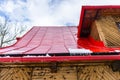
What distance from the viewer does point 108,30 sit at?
762 cm

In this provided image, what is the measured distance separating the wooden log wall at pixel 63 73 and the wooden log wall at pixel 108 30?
174cm

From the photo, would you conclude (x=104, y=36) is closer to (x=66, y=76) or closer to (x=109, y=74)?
(x=109, y=74)

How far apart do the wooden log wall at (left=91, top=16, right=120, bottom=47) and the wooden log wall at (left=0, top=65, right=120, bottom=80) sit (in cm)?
174

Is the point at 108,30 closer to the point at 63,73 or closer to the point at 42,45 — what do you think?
the point at 42,45

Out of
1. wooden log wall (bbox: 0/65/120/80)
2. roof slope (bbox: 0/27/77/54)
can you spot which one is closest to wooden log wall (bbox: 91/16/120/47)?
roof slope (bbox: 0/27/77/54)

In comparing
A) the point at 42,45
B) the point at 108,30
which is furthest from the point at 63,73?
the point at 108,30

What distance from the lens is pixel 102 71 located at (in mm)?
5523

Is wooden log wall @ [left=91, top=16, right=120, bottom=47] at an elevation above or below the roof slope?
above

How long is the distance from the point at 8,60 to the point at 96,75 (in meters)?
2.47

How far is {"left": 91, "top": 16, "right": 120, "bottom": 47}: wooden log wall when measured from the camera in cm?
714

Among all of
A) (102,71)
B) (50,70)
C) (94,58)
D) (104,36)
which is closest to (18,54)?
(50,70)

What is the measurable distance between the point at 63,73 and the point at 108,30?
3.12m

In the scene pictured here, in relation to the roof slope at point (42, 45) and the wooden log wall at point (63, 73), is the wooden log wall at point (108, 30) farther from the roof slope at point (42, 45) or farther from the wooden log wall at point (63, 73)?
the wooden log wall at point (63, 73)

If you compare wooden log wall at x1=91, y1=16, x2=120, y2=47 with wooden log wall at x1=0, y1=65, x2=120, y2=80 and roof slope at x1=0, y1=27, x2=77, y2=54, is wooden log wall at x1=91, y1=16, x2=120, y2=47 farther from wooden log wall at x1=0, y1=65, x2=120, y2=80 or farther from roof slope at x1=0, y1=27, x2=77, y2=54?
wooden log wall at x1=0, y1=65, x2=120, y2=80
